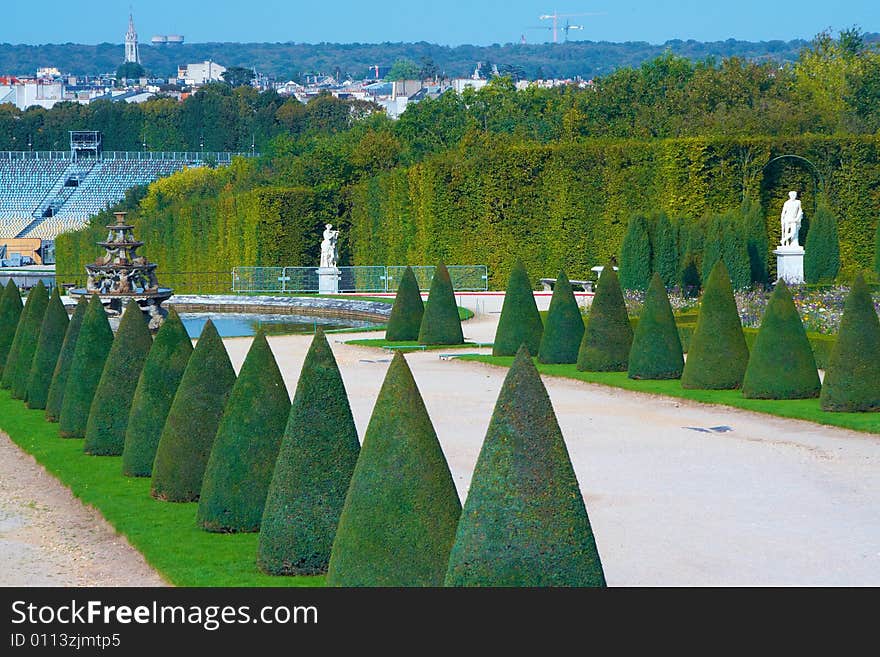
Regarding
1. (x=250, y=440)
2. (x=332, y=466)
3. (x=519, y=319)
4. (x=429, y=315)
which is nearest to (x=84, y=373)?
(x=250, y=440)

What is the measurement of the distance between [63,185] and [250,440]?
452 feet

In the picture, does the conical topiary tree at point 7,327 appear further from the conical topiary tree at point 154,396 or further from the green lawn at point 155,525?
the conical topiary tree at point 154,396

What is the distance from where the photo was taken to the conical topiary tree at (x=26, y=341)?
67.1 ft

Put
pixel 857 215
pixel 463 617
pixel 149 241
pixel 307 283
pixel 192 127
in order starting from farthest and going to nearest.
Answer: pixel 192 127 → pixel 149 241 → pixel 307 283 → pixel 857 215 → pixel 463 617

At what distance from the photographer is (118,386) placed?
49.9ft

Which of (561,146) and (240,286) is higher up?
(561,146)

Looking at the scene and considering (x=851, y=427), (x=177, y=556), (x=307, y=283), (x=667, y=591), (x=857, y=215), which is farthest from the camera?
(x=307, y=283)

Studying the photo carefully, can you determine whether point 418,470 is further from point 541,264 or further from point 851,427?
point 541,264

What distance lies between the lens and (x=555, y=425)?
7.89 m

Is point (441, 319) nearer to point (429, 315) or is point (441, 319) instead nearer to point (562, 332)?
point (429, 315)

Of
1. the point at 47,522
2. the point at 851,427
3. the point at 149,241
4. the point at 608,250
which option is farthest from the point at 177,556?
the point at 149,241

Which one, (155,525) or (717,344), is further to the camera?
(717,344)

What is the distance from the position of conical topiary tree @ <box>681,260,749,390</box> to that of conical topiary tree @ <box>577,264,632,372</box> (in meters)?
2.27

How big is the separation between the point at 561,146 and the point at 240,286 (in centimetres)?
1176
